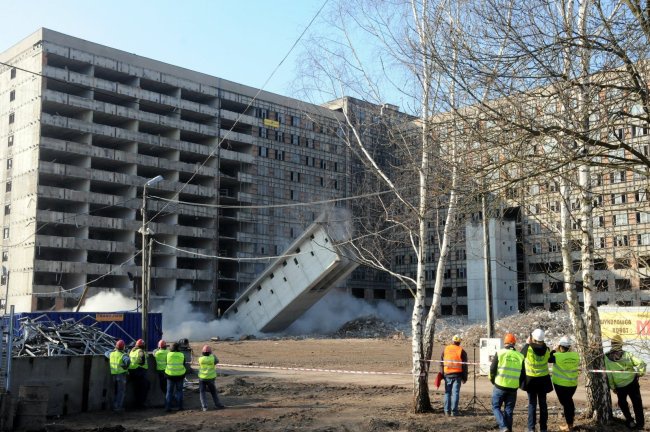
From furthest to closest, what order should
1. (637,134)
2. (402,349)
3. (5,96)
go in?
(5,96) → (402,349) → (637,134)

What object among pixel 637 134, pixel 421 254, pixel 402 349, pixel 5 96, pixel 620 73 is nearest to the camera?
pixel 620 73

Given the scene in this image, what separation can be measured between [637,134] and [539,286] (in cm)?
6756

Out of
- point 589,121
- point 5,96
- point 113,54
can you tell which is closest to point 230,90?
point 113,54

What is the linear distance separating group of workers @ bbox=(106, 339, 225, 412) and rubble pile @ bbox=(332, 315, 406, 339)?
129 feet

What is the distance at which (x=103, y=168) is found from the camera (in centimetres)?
6425

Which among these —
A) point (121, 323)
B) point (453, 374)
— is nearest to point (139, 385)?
point (453, 374)

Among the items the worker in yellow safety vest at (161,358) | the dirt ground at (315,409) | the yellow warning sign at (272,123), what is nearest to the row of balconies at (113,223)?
the yellow warning sign at (272,123)

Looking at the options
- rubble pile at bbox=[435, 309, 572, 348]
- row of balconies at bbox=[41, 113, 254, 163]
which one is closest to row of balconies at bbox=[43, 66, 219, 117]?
row of balconies at bbox=[41, 113, 254, 163]

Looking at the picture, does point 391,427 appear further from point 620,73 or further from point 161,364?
point 620,73

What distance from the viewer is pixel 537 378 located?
37.9ft

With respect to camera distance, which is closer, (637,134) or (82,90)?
(637,134)

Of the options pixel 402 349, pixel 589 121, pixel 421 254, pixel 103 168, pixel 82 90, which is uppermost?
pixel 82 90

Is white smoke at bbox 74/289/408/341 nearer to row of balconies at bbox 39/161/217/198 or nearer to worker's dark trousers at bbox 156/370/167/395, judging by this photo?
row of balconies at bbox 39/161/217/198

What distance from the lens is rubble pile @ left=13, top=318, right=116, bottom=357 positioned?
1683 cm
